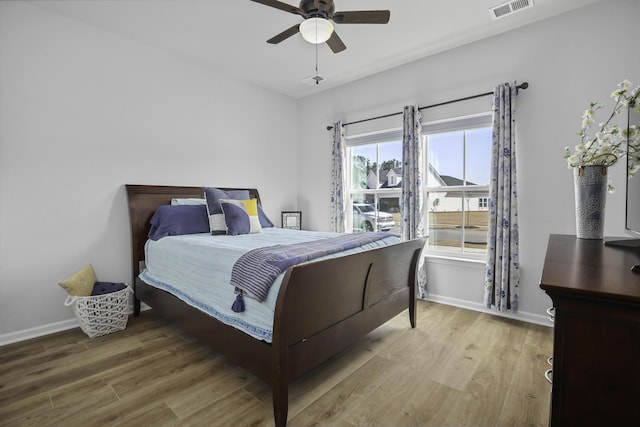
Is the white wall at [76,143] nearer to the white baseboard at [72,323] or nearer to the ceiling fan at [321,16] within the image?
the white baseboard at [72,323]

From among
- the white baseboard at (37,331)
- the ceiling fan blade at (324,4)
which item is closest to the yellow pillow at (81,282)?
the white baseboard at (37,331)

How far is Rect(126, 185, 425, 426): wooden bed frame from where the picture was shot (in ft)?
4.98

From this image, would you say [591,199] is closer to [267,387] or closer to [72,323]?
[267,387]

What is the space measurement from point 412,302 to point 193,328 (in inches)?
Result: 72.4

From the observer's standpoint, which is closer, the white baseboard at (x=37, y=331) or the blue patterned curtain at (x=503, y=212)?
the white baseboard at (x=37, y=331)

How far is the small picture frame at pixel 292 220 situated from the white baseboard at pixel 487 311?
210 centimetres

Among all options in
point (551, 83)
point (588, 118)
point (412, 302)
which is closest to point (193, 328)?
point (412, 302)

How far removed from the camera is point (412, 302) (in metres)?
2.75

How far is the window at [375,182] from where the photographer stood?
3906 millimetres

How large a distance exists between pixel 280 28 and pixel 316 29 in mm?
1043

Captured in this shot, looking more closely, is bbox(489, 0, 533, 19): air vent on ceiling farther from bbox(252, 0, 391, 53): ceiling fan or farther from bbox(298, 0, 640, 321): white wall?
bbox(252, 0, 391, 53): ceiling fan

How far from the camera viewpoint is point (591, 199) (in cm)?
162

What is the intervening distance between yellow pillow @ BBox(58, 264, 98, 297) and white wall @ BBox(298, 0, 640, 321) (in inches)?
134

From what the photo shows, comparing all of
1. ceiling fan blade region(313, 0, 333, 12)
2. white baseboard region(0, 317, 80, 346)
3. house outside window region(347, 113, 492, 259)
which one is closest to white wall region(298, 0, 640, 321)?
house outside window region(347, 113, 492, 259)
